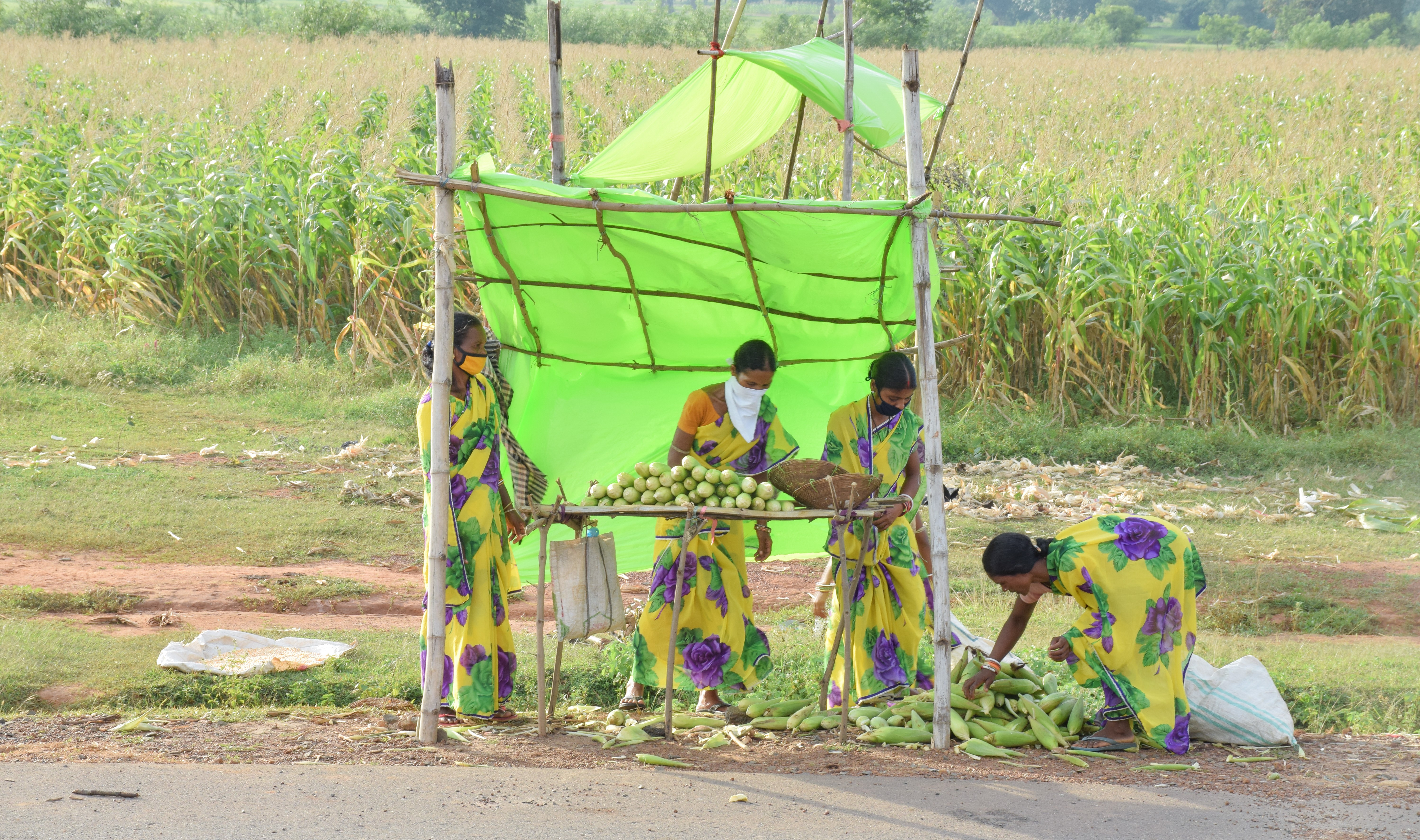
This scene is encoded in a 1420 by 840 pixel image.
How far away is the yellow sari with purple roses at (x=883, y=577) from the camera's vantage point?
4727mm

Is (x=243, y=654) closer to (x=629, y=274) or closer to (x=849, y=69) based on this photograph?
(x=629, y=274)

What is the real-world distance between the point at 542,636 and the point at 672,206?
1.63 meters

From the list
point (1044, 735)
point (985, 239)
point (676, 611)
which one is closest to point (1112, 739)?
point (1044, 735)

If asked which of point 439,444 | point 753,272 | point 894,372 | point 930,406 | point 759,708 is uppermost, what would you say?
point 753,272

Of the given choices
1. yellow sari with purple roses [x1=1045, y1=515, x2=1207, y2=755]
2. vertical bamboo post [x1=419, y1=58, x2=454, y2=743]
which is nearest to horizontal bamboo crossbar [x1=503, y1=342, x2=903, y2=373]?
vertical bamboo post [x1=419, y1=58, x2=454, y2=743]

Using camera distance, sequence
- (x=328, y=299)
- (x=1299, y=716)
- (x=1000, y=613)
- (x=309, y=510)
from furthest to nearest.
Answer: (x=328, y=299) → (x=309, y=510) → (x=1000, y=613) → (x=1299, y=716)

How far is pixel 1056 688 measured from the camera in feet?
15.9

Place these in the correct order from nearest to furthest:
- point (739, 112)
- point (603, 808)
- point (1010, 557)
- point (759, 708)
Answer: point (603, 808) < point (1010, 557) < point (759, 708) < point (739, 112)

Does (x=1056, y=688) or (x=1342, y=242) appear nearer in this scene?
(x=1056, y=688)

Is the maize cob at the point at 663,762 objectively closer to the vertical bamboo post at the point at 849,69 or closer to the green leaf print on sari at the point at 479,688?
the green leaf print on sari at the point at 479,688

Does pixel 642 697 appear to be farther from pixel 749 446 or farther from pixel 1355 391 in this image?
pixel 1355 391

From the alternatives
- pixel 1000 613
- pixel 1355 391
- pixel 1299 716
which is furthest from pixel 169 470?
pixel 1355 391

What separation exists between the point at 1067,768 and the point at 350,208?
330 inches

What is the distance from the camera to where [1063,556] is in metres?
4.21
